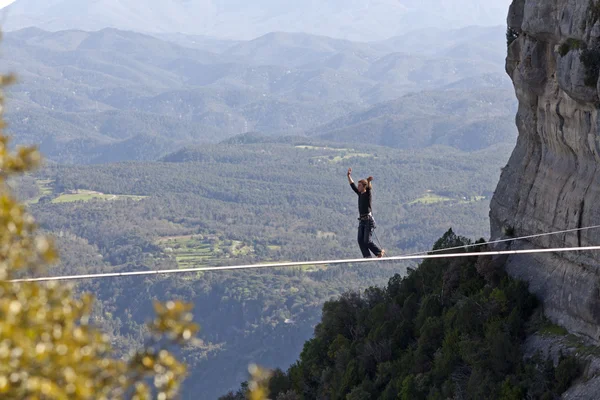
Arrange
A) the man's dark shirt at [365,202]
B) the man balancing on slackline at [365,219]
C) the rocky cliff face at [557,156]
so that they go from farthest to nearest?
the man's dark shirt at [365,202], the man balancing on slackline at [365,219], the rocky cliff face at [557,156]

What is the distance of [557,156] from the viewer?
22.2 meters

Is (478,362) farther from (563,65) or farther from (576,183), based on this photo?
(563,65)

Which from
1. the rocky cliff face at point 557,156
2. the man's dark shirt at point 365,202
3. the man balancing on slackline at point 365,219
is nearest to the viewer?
the rocky cliff face at point 557,156

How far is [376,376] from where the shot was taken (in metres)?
26.1

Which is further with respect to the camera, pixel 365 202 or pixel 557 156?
pixel 557 156

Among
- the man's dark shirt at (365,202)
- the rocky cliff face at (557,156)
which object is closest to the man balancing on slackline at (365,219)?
the man's dark shirt at (365,202)

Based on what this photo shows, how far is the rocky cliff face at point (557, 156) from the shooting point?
772 inches

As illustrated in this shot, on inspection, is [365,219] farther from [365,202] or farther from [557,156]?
[557,156]

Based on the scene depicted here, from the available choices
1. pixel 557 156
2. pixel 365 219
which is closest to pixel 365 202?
pixel 365 219

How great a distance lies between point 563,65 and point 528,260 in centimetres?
505

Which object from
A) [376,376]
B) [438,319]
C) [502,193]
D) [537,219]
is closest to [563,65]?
[537,219]

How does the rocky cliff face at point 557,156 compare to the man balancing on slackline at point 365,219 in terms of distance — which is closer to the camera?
the rocky cliff face at point 557,156

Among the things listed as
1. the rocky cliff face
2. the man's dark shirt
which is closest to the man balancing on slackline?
the man's dark shirt

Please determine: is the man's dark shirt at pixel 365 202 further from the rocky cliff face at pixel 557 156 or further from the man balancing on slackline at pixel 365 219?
the rocky cliff face at pixel 557 156
